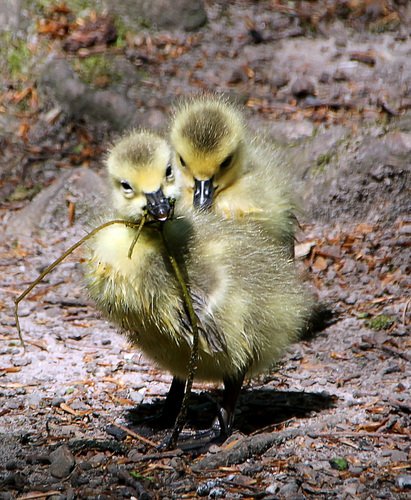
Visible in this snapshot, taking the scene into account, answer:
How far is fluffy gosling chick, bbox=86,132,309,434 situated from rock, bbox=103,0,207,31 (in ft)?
16.3

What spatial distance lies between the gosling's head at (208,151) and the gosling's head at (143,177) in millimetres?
1031

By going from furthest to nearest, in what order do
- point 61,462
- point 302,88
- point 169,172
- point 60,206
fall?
point 302,88
point 60,206
point 169,172
point 61,462

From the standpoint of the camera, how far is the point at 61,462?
3.71 m

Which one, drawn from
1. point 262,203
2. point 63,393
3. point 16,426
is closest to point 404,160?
point 262,203

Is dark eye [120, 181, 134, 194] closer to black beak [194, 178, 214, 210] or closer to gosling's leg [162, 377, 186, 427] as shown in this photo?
black beak [194, 178, 214, 210]

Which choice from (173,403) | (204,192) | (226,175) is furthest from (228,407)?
(226,175)

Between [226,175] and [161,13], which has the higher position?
[161,13]

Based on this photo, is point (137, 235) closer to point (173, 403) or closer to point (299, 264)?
point (173, 403)

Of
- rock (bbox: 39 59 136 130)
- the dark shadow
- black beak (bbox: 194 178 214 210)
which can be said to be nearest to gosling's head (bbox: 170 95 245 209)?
black beak (bbox: 194 178 214 210)

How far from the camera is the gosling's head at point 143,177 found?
3.83 metres

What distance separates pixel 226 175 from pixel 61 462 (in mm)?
2195

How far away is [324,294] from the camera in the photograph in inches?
247

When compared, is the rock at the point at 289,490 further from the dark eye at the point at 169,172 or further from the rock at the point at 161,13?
the rock at the point at 161,13

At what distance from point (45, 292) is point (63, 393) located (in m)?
1.73
